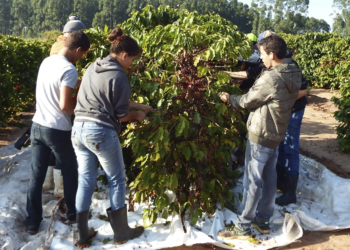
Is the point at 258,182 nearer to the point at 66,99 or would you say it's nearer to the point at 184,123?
the point at 184,123

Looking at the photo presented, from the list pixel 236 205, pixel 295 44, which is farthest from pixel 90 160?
pixel 295 44

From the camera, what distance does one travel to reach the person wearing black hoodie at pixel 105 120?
2496 millimetres

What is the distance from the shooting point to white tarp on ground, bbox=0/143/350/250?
2863 millimetres

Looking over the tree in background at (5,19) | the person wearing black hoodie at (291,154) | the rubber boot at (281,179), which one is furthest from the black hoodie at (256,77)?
the tree in background at (5,19)

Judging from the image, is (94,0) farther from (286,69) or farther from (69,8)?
(286,69)

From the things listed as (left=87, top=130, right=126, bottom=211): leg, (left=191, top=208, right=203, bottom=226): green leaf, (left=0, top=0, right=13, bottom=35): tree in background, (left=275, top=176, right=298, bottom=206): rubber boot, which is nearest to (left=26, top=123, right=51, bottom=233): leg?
(left=87, top=130, right=126, bottom=211): leg

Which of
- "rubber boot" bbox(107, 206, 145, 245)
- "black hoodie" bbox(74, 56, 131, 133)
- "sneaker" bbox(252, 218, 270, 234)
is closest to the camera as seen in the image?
"black hoodie" bbox(74, 56, 131, 133)

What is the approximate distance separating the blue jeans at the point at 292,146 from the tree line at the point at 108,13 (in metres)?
68.7

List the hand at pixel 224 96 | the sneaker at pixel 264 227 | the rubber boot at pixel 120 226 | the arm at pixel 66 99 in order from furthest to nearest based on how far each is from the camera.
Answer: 1. the sneaker at pixel 264 227
2. the hand at pixel 224 96
3. the rubber boot at pixel 120 226
4. the arm at pixel 66 99

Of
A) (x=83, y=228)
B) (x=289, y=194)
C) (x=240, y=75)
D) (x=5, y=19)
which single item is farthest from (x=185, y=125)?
(x=5, y=19)

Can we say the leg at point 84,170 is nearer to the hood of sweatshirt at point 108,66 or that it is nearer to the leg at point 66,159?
the leg at point 66,159

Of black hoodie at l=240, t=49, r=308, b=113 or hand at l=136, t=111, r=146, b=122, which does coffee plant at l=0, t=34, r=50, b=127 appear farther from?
black hoodie at l=240, t=49, r=308, b=113

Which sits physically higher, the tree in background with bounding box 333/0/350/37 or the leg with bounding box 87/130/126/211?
the tree in background with bounding box 333/0/350/37

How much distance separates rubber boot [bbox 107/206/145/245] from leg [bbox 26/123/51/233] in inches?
27.8
